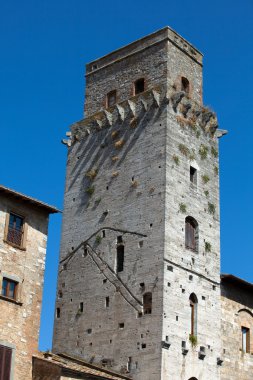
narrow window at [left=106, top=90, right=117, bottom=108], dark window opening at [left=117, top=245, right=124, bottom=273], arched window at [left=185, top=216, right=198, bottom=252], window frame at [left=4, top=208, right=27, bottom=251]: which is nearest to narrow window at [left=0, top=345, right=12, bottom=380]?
window frame at [left=4, top=208, right=27, bottom=251]

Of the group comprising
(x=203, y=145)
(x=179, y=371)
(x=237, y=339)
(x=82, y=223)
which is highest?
(x=203, y=145)

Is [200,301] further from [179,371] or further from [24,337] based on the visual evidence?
[24,337]

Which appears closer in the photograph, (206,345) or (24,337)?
(24,337)

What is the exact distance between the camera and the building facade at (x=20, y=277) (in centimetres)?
2673

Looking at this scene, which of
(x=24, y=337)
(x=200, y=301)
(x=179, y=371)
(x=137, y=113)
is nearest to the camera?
(x=24, y=337)

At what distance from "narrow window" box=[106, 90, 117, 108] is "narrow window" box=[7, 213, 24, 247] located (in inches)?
484

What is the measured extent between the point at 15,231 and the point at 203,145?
12.5 metres

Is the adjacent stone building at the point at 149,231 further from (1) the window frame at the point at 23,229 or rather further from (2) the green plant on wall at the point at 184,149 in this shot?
(1) the window frame at the point at 23,229

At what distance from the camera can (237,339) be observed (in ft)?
124

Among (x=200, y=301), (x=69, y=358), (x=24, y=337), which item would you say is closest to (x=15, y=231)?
(x=24, y=337)

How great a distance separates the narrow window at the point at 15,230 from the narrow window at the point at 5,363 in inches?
146

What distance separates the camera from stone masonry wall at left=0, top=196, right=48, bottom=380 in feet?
88.1

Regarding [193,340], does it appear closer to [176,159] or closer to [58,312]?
[58,312]

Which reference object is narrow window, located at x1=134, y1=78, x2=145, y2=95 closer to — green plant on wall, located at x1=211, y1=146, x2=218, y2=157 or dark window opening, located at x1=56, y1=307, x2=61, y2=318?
green plant on wall, located at x1=211, y1=146, x2=218, y2=157
